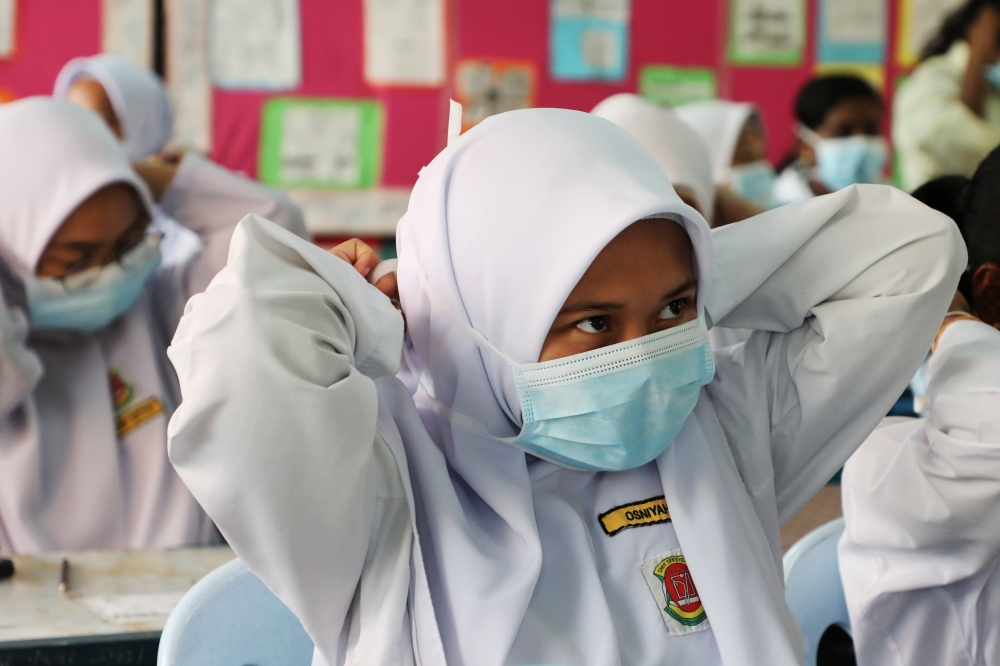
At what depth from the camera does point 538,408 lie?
1.12 metres

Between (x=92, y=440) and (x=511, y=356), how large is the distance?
130cm

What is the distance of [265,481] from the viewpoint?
0.89 metres

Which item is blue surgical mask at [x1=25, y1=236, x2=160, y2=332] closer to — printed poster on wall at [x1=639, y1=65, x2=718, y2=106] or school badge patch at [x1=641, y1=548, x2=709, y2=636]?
school badge patch at [x1=641, y1=548, x2=709, y2=636]

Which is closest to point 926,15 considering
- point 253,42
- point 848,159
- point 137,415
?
point 848,159

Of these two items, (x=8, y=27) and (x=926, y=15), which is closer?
(x=8, y=27)

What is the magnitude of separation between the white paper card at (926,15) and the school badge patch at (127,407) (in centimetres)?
395

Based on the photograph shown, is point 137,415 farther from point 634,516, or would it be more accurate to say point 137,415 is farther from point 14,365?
point 634,516

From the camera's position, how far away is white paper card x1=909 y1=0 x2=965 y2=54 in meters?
4.60

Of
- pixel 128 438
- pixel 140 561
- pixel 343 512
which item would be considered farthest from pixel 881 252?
pixel 128 438

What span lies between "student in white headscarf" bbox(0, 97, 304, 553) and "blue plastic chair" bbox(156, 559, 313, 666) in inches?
37.2

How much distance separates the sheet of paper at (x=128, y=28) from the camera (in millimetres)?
3920

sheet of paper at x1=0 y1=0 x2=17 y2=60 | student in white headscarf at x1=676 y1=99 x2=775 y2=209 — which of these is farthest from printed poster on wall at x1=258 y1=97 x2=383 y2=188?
student in white headscarf at x1=676 y1=99 x2=775 y2=209

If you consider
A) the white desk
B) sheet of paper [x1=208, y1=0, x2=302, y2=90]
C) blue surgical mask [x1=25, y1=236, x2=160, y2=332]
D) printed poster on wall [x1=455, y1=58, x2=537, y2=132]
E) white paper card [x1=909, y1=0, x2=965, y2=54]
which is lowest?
the white desk

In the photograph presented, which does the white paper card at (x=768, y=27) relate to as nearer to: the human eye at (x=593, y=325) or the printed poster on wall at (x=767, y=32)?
the printed poster on wall at (x=767, y=32)
